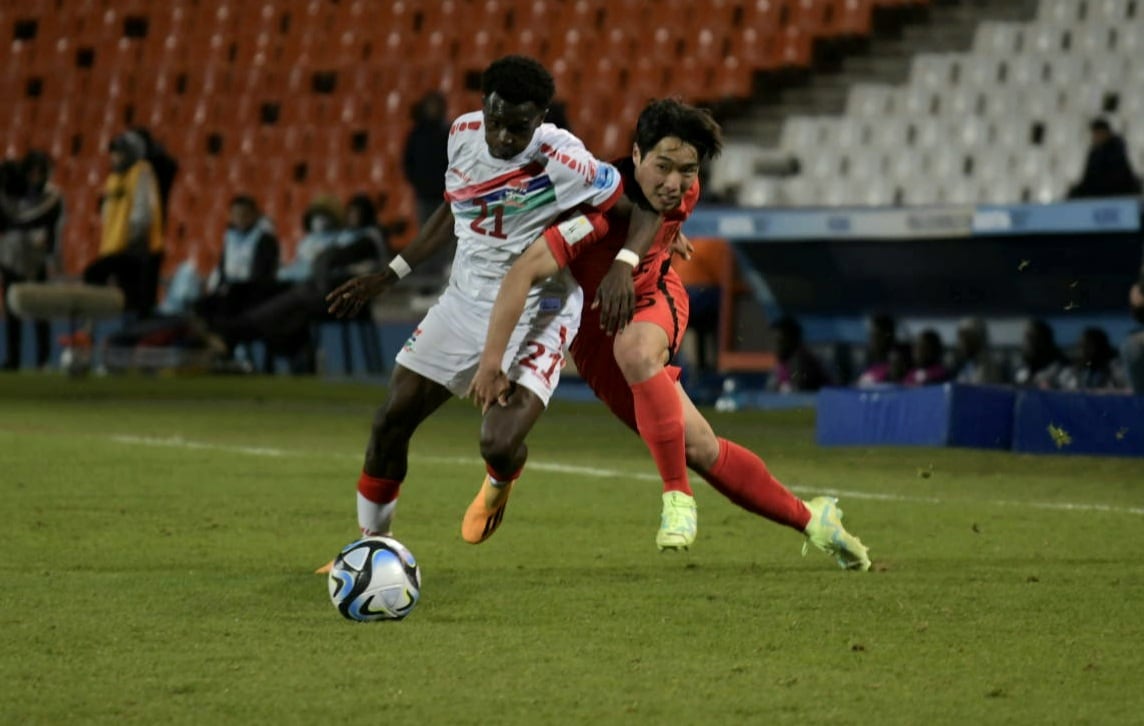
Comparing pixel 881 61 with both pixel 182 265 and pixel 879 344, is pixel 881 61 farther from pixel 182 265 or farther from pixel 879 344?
pixel 182 265

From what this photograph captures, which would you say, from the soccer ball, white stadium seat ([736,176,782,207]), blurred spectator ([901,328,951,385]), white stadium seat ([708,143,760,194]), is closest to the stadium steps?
white stadium seat ([708,143,760,194])

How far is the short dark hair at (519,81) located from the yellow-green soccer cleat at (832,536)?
58.3 inches

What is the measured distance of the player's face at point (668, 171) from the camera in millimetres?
5852

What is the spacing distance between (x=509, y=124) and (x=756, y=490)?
1334 millimetres

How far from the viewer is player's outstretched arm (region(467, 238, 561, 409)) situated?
18.1ft

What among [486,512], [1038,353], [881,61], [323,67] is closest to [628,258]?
[486,512]

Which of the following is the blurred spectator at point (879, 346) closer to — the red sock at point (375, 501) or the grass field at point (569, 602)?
the grass field at point (569, 602)

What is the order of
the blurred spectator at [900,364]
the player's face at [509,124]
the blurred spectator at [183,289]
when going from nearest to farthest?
the player's face at [509,124] < the blurred spectator at [900,364] < the blurred spectator at [183,289]

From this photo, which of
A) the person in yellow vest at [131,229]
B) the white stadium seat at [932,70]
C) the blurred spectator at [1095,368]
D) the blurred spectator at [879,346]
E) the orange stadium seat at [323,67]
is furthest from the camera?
the orange stadium seat at [323,67]

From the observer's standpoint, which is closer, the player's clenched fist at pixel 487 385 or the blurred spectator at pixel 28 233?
the player's clenched fist at pixel 487 385

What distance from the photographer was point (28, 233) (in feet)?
64.9

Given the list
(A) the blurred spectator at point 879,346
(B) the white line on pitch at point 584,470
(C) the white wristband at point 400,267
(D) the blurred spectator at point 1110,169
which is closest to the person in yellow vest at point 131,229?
(B) the white line on pitch at point 584,470

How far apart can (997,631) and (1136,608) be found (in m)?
0.62

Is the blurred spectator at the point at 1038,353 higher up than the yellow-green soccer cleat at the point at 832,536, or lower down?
lower down
